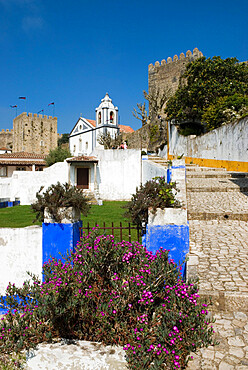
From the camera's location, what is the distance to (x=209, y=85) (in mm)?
21578

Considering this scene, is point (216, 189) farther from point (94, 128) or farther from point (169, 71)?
point (94, 128)

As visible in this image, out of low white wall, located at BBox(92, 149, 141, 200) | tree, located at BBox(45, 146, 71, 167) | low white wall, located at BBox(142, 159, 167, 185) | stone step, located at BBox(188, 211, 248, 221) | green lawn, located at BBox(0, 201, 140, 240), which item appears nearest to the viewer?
stone step, located at BBox(188, 211, 248, 221)

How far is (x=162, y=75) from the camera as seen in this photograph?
4022cm

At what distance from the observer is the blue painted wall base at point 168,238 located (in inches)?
144

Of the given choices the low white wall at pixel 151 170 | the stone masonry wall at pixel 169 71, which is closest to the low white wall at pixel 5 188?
the low white wall at pixel 151 170

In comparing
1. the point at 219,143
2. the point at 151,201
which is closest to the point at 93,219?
the point at 151,201

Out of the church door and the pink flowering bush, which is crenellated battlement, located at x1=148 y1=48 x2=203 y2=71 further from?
the pink flowering bush

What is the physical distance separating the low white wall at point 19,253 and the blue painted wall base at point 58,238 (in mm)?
121

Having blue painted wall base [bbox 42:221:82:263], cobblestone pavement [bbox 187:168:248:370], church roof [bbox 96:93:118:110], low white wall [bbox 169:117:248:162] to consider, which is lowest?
cobblestone pavement [bbox 187:168:248:370]

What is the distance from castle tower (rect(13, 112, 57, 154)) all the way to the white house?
223 inches

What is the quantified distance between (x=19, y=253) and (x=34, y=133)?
1978 inches

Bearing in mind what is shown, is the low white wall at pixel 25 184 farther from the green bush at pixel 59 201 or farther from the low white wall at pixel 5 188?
the green bush at pixel 59 201

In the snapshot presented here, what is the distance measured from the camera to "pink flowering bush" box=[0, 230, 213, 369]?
2.35 m

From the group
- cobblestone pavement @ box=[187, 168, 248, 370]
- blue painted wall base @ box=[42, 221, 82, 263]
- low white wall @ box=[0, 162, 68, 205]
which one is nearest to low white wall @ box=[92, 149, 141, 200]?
low white wall @ box=[0, 162, 68, 205]
